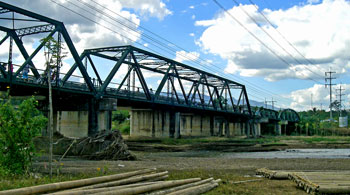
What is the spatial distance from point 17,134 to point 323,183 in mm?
12091

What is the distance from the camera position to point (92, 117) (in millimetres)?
50406

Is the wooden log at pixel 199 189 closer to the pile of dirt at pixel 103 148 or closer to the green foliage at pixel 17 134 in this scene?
the green foliage at pixel 17 134

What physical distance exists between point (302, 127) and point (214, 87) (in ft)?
199

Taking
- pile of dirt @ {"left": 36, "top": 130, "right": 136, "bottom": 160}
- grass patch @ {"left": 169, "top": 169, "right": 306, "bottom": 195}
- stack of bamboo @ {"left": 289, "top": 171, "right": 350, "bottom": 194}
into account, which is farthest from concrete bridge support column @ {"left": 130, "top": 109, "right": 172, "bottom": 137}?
stack of bamboo @ {"left": 289, "top": 171, "right": 350, "bottom": 194}

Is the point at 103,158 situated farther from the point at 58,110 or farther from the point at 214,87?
the point at 214,87

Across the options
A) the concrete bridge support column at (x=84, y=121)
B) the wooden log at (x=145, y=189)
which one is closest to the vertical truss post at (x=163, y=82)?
the concrete bridge support column at (x=84, y=121)

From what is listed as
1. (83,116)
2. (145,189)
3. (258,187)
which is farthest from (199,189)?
(83,116)

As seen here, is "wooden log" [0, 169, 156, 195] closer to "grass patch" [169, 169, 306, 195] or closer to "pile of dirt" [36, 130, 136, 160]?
"grass patch" [169, 169, 306, 195]

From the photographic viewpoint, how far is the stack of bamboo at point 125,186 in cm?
1042

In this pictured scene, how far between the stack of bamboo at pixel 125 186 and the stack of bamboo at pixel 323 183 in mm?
3473

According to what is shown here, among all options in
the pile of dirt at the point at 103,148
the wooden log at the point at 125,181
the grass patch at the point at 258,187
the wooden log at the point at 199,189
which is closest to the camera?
the wooden log at the point at 125,181

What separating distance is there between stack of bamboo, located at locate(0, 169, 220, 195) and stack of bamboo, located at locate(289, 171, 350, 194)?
3.47 metres

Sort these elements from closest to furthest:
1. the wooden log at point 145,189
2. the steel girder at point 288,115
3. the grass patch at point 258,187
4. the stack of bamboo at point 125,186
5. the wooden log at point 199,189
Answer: the stack of bamboo at point 125,186 < the wooden log at point 145,189 < the wooden log at point 199,189 < the grass patch at point 258,187 < the steel girder at point 288,115

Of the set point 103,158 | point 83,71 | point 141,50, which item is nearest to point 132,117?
point 141,50
